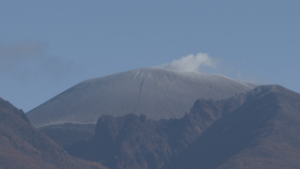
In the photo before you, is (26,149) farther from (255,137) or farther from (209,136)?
(209,136)

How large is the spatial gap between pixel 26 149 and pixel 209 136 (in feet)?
179

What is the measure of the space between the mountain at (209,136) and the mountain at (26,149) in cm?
1828

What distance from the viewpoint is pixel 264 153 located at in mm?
138250

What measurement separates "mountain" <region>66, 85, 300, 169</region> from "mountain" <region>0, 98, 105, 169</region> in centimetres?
1828

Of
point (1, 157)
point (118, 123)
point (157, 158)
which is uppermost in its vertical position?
point (118, 123)

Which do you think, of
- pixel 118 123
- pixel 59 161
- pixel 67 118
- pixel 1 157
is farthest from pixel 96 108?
pixel 1 157

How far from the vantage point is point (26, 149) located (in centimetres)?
13262

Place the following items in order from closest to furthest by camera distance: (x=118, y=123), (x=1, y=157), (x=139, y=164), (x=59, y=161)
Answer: (x=1, y=157), (x=59, y=161), (x=139, y=164), (x=118, y=123)

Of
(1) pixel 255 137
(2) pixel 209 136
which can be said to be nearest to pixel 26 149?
(1) pixel 255 137

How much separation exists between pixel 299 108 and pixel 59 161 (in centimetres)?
6836

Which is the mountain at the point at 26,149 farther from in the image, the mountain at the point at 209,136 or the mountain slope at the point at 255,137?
the mountain slope at the point at 255,137

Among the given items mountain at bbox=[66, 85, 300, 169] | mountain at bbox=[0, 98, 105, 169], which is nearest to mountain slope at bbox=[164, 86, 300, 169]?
mountain at bbox=[66, 85, 300, 169]

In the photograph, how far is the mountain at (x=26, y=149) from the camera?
123400mm

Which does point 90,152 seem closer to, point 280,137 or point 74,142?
point 74,142
